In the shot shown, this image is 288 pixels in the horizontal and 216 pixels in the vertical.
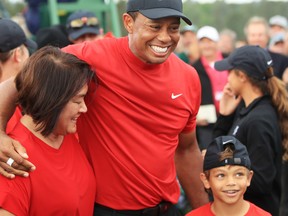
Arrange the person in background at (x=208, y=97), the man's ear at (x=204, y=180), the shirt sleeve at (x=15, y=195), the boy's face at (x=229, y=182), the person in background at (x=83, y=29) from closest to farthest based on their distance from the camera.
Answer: the shirt sleeve at (x=15, y=195) < the boy's face at (x=229, y=182) < the man's ear at (x=204, y=180) < the person in background at (x=83, y=29) < the person in background at (x=208, y=97)

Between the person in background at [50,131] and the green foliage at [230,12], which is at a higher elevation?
the person in background at [50,131]

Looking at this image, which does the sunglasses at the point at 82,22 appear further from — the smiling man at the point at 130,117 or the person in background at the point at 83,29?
the smiling man at the point at 130,117

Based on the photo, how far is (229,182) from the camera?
145 inches

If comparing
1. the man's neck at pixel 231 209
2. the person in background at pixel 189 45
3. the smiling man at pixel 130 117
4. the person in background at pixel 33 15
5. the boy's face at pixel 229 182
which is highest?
the smiling man at pixel 130 117

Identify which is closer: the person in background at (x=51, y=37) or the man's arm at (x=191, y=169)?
the man's arm at (x=191, y=169)

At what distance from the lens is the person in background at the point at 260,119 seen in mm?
4234

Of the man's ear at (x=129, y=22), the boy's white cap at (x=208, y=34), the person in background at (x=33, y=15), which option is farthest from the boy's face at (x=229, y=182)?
the person in background at (x=33, y=15)

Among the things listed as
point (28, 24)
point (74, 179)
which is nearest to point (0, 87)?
point (74, 179)

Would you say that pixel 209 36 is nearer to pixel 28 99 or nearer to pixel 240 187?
pixel 240 187

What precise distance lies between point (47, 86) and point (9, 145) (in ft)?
1.08

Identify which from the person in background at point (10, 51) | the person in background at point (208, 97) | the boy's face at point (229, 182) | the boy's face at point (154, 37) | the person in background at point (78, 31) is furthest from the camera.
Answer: the person in background at point (208, 97)

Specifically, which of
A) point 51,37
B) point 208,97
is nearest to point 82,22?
point 51,37

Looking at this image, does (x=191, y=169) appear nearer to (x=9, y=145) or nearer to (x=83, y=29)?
(x=9, y=145)

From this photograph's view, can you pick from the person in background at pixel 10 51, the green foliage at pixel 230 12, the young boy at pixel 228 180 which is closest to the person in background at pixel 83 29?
the person in background at pixel 10 51
